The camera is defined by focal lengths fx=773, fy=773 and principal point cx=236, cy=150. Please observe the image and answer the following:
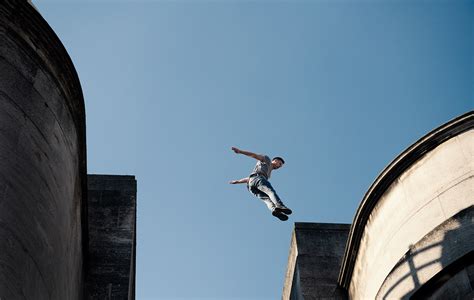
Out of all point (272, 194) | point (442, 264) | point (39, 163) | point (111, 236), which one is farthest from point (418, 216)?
point (39, 163)

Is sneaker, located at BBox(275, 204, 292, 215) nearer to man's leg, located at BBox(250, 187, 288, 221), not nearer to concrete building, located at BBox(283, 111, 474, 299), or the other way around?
man's leg, located at BBox(250, 187, 288, 221)

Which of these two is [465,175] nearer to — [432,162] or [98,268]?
[432,162]

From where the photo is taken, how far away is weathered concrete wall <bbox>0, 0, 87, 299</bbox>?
8422 mm

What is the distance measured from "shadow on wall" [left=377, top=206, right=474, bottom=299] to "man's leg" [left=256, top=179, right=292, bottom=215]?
3.00 meters

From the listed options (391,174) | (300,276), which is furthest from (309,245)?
(391,174)

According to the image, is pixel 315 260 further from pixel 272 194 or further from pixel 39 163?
pixel 39 163

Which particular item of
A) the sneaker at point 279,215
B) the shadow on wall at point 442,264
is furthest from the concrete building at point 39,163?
the shadow on wall at point 442,264

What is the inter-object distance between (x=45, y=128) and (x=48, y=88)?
73 centimetres

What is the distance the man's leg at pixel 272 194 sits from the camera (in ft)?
49.8

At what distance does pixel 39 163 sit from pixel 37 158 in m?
0.07

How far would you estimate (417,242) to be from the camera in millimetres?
12469

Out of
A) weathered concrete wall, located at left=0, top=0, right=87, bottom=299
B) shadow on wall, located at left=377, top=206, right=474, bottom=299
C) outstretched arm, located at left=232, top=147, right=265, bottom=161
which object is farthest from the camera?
outstretched arm, located at left=232, top=147, right=265, bottom=161

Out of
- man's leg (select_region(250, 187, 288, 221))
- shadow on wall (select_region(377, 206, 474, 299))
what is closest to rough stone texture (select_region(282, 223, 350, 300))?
man's leg (select_region(250, 187, 288, 221))

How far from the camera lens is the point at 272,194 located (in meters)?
15.9
